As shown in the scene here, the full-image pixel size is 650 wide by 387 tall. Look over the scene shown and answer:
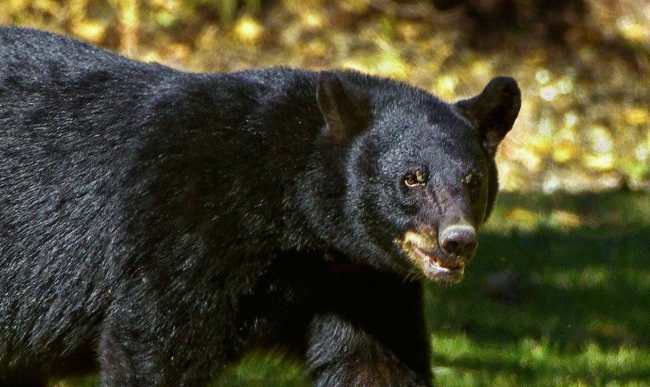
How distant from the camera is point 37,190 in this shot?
4883 mm

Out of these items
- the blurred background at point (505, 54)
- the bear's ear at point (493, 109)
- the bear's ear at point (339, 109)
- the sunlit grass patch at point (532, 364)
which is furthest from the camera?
the blurred background at point (505, 54)

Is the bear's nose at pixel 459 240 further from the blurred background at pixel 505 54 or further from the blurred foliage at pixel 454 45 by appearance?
the blurred foliage at pixel 454 45

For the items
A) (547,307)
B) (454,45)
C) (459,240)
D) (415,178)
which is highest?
(415,178)

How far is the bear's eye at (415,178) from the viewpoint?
4.54 meters

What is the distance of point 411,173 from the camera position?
15.0 feet

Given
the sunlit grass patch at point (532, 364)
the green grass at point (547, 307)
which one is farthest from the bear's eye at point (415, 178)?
the sunlit grass patch at point (532, 364)

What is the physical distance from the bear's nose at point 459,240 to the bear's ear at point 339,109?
2.11 feet

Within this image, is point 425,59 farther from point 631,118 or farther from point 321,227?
point 321,227

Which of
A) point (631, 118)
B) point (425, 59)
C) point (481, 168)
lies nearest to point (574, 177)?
point (631, 118)

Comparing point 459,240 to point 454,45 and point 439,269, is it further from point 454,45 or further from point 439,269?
point 454,45

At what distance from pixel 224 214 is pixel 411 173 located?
78 centimetres

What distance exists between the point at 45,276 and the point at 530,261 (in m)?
3.99

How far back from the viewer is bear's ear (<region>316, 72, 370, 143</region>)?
471 cm

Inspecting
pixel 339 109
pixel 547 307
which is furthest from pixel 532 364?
pixel 339 109
